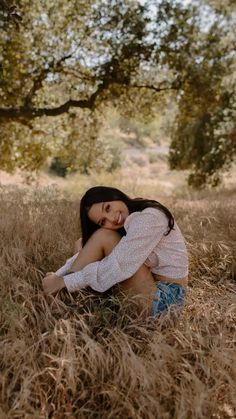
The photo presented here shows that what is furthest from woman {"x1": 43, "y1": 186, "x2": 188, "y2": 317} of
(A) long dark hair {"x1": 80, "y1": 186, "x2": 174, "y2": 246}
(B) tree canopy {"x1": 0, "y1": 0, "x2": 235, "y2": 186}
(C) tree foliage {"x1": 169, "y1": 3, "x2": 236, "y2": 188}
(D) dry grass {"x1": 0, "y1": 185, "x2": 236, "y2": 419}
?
(C) tree foliage {"x1": 169, "y1": 3, "x2": 236, "y2": 188}

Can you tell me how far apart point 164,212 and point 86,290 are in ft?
2.66

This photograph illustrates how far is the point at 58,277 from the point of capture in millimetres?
3438

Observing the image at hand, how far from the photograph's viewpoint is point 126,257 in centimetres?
329

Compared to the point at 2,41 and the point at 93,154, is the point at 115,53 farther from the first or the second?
the point at 93,154

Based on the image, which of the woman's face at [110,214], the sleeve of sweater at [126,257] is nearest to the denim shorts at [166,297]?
the sleeve of sweater at [126,257]

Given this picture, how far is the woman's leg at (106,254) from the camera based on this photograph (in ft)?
11.1

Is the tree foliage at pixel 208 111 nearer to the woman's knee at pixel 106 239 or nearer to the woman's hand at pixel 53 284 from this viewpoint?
the woman's knee at pixel 106 239

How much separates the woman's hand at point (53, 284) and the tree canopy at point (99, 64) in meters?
5.66

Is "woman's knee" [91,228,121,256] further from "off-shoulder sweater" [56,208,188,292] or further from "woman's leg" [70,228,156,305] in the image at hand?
"off-shoulder sweater" [56,208,188,292]

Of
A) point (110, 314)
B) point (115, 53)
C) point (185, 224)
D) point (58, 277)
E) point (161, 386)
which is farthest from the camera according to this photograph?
point (115, 53)

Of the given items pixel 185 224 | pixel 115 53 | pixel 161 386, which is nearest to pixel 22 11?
pixel 115 53

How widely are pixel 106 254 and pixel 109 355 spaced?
107cm

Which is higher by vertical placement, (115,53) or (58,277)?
(115,53)

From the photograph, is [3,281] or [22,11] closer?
[3,281]
